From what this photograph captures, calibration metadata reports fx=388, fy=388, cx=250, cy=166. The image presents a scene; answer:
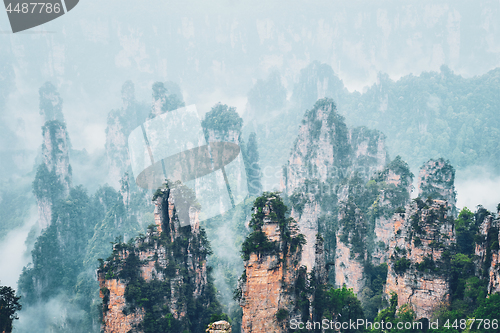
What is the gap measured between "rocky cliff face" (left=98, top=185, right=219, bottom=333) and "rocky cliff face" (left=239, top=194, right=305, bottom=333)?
6647 millimetres

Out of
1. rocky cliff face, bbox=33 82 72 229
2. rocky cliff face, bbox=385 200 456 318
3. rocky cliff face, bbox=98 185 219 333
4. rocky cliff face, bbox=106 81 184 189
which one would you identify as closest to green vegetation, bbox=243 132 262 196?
rocky cliff face, bbox=106 81 184 189

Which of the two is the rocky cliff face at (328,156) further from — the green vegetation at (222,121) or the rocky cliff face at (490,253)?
the rocky cliff face at (490,253)

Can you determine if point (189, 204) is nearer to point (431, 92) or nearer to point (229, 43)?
point (431, 92)

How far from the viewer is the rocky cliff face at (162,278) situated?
23812mm

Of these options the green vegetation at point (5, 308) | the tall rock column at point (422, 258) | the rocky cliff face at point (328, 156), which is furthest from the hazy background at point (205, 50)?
the tall rock column at point (422, 258)

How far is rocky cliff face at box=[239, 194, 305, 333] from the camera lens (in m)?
20.0

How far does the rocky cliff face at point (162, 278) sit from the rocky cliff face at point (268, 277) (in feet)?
21.8

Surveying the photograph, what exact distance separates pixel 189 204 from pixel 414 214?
14.8m

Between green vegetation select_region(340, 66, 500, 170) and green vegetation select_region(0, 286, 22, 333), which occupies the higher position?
green vegetation select_region(340, 66, 500, 170)

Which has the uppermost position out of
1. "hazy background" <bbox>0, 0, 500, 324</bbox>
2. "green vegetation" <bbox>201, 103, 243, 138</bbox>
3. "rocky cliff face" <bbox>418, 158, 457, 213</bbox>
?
"hazy background" <bbox>0, 0, 500, 324</bbox>

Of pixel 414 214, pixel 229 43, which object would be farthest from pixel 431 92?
pixel 414 214

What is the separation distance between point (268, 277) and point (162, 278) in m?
8.59

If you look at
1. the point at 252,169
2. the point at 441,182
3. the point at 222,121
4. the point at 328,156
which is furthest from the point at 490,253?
the point at 252,169

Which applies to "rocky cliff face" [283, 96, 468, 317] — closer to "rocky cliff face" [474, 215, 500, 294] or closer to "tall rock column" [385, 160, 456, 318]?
"tall rock column" [385, 160, 456, 318]
